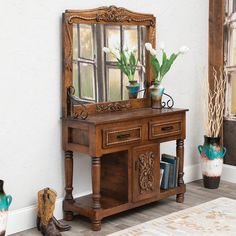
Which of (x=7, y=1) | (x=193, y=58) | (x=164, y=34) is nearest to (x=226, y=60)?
(x=193, y=58)

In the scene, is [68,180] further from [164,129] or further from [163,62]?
[163,62]

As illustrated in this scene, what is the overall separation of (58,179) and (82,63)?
0.91 metres

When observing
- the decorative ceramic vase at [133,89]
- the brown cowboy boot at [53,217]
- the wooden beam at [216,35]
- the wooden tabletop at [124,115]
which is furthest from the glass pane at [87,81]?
the wooden beam at [216,35]

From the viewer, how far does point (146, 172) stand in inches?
154

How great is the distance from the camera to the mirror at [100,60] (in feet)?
12.6

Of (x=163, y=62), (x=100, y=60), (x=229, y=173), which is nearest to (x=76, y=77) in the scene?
(x=100, y=60)

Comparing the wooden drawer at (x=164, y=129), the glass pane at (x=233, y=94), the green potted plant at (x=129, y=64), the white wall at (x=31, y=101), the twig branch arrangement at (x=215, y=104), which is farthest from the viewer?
the glass pane at (x=233, y=94)

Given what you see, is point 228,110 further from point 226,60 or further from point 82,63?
point 82,63

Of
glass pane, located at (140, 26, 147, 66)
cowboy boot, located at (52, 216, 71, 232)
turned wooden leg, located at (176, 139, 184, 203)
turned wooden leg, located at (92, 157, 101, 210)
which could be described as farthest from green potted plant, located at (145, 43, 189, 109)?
cowboy boot, located at (52, 216, 71, 232)

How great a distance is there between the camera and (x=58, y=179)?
3.87 metres

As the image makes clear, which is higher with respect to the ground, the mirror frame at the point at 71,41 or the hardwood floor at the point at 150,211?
the mirror frame at the point at 71,41

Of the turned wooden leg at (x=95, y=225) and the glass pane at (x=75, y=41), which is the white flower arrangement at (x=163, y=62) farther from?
the turned wooden leg at (x=95, y=225)

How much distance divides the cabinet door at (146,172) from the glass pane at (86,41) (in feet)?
2.67

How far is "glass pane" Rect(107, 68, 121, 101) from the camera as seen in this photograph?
4035mm
